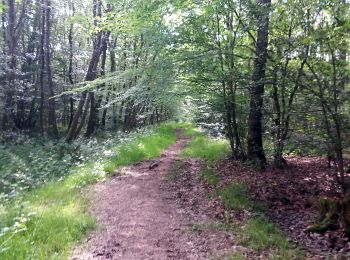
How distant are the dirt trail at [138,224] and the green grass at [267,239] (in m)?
0.81

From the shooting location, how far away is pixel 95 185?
847 cm

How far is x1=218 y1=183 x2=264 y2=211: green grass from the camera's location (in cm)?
654

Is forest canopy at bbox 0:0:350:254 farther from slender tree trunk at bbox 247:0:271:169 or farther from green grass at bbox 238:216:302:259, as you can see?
green grass at bbox 238:216:302:259

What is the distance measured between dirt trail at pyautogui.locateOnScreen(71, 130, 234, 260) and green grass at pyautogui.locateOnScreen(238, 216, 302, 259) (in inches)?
31.7

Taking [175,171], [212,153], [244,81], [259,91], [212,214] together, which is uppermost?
[244,81]

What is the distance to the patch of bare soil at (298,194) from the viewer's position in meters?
4.78

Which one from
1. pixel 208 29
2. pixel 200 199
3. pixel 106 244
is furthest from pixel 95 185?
pixel 208 29

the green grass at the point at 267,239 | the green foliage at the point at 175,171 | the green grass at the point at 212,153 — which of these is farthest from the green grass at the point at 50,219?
the green grass at the point at 212,153

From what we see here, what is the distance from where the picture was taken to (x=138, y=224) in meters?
5.78

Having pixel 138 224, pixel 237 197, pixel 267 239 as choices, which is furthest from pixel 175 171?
pixel 267 239

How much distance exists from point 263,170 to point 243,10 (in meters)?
4.03

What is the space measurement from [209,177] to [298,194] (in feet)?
8.03

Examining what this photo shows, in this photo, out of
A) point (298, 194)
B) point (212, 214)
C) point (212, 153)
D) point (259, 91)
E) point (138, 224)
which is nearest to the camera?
point (138, 224)

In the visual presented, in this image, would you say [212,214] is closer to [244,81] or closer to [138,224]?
[138,224]
